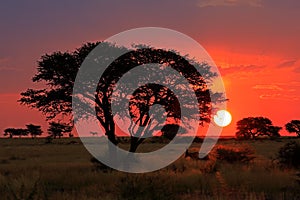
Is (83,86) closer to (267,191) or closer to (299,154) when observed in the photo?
(299,154)

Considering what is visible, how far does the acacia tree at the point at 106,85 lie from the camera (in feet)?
103

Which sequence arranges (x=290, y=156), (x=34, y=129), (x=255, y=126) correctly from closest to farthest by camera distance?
(x=290, y=156) < (x=255, y=126) < (x=34, y=129)

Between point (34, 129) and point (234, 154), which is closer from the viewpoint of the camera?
point (234, 154)

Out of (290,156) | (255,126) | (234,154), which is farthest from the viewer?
(255,126)

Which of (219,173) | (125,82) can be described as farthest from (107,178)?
(125,82)

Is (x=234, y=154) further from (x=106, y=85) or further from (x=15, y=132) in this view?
(x=15, y=132)

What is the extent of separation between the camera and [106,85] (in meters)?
31.5

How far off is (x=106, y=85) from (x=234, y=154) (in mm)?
9460

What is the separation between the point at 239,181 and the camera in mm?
19547

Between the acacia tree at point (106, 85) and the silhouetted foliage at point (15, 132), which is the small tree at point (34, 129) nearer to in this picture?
the silhouetted foliage at point (15, 132)

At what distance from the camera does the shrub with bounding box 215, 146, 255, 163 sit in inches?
Result: 1249

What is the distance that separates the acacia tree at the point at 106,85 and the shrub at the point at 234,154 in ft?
11.3

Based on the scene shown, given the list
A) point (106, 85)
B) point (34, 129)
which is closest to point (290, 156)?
point (106, 85)

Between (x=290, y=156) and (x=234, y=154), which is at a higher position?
(x=234, y=154)
